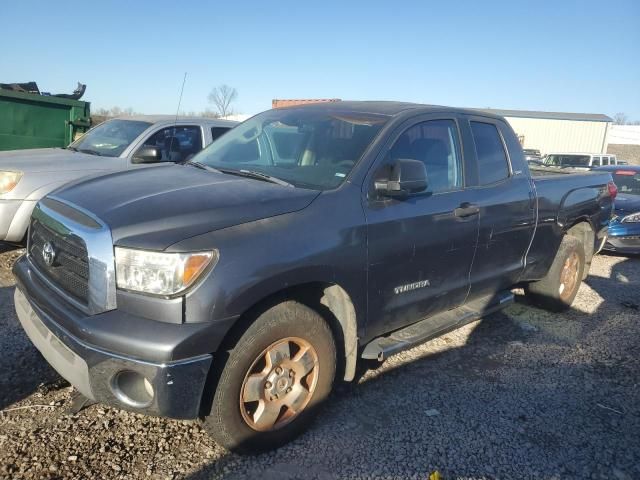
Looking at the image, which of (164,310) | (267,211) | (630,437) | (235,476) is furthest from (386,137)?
(630,437)

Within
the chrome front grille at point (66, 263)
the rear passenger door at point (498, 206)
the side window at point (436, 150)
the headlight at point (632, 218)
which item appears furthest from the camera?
the headlight at point (632, 218)

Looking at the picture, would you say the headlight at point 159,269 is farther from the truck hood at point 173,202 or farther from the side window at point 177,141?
the side window at point 177,141

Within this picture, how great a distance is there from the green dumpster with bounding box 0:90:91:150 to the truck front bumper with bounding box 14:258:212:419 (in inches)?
257

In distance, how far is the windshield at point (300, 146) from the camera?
10.2ft

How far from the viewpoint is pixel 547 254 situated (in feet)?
15.4

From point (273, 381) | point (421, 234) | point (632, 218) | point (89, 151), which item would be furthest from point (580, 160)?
point (273, 381)

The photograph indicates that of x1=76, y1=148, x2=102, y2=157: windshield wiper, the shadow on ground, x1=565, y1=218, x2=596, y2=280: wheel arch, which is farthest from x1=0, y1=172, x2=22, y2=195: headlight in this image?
x1=565, y1=218, x2=596, y2=280: wheel arch

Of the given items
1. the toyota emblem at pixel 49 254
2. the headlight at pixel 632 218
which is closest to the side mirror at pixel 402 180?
the toyota emblem at pixel 49 254

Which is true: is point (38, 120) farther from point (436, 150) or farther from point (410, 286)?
point (410, 286)

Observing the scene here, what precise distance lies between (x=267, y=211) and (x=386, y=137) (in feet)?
3.60

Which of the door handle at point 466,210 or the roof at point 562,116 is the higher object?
the roof at point 562,116

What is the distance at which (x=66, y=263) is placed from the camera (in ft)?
8.35

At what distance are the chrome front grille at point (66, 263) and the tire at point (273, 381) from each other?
2.68 ft

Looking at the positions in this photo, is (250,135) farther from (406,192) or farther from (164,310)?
(164,310)
